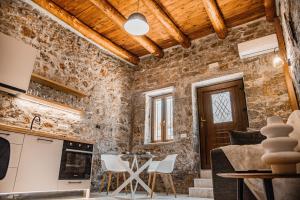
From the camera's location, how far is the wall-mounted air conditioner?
3067mm

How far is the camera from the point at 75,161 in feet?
11.2

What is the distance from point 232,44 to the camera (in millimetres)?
4758

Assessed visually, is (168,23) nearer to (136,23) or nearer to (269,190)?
(136,23)

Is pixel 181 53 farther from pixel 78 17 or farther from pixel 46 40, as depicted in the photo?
pixel 46 40

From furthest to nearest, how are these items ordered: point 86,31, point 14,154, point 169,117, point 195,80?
1. point 169,117
2. point 195,80
3. point 86,31
4. point 14,154

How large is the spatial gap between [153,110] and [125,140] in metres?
1.07

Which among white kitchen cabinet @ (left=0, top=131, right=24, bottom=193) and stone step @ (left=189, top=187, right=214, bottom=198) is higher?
white kitchen cabinet @ (left=0, top=131, right=24, bottom=193)

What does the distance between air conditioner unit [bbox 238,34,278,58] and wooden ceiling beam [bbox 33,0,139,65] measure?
9.32ft

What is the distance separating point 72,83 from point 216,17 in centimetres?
322

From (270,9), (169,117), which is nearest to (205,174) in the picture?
(169,117)

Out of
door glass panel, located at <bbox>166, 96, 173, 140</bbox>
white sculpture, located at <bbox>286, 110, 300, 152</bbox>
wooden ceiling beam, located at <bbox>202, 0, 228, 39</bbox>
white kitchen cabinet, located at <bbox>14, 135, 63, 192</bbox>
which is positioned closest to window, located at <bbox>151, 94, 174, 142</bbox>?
door glass panel, located at <bbox>166, 96, 173, 140</bbox>

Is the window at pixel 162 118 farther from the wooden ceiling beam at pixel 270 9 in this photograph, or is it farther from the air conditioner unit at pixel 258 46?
the wooden ceiling beam at pixel 270 9

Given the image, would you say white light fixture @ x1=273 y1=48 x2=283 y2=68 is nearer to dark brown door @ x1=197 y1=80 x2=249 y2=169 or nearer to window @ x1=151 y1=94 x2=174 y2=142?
dark brown door @ x1=197 y1=80 x2=249 y2=169

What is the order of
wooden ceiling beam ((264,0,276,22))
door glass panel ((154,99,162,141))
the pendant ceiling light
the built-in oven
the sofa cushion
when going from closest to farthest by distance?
the sofa cushion, the built-in oven, the pendant ceiling light, wooden ceiling beam ((264,0,276,22)), door glass panel ((154,99,162,141))
